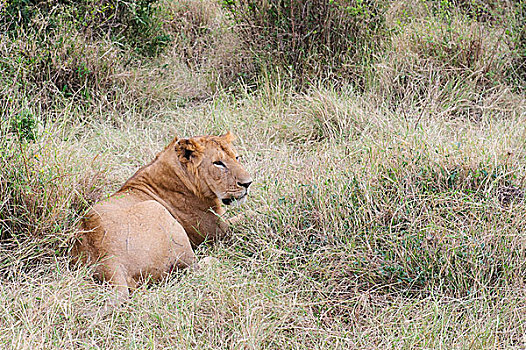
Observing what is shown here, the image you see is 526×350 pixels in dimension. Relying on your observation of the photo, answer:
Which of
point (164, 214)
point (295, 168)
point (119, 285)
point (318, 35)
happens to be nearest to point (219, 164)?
point (164, 214)

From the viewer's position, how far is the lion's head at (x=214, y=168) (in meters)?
4.05

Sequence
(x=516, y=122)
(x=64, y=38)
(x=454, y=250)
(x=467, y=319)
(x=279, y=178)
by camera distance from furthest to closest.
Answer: (x=64, y=38)
(x=516, y=122)
(x=279, y=178)
(x=454, y=250)
(x=467, y=319)

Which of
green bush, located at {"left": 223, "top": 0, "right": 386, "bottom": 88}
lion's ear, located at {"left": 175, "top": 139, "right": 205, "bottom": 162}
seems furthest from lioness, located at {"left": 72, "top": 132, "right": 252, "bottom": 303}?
green bush, located at {"left": 223, "top": 0, "right": 386, "bottom": 88}

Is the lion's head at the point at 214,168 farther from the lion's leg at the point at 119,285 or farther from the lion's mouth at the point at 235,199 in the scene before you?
the lion's leg at the point at 119,285

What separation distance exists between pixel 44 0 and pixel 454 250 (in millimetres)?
4515

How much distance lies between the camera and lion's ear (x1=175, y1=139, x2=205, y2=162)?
4.08 m

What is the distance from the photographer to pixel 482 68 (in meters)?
5.96

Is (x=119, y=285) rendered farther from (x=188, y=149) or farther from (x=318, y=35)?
(x=318, y=35)

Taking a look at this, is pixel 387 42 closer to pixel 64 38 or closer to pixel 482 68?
pixel 482 68

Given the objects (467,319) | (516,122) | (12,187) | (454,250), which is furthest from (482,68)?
(12,187)

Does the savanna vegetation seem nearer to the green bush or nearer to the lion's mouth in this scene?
the green bush

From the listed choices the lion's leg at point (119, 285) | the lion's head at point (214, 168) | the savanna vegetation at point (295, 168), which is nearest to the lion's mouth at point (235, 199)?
the lion's head at point (214, 168)

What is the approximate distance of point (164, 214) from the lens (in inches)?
149

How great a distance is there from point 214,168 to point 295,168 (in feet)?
2.78
